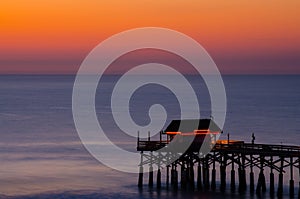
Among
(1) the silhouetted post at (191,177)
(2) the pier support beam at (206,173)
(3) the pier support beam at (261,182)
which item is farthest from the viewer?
(1) the silhouetted post at (191,177)

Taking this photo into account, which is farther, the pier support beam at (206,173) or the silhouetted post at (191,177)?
the silhouetted post at (191,177)

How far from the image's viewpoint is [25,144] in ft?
316

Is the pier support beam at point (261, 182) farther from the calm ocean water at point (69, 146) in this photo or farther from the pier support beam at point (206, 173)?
the pier support beam at point (206, 173)

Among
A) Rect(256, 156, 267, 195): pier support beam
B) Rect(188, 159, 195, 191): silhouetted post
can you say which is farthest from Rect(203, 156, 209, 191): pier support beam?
Rect(256, 156, 267, 195): pier support beam

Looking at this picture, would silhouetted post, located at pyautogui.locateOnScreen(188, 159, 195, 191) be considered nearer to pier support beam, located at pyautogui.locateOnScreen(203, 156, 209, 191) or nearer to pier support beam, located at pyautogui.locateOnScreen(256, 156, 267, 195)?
pier support beam, located at pyautogui.locateOnScreen(203, 156, 209, 191)

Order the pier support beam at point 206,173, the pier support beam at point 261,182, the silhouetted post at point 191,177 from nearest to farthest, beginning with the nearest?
the pier support beam at point 261,182
the pier support beam at point 206,173
the silhouetted post at point 191,177

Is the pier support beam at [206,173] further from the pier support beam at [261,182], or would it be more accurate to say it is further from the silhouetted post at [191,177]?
the pier support beam at [261,182]

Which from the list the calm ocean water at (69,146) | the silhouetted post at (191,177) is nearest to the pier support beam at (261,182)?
the calm ocean water at (69,146)

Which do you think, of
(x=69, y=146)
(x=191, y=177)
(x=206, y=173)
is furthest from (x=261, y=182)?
(x=69, y=146)

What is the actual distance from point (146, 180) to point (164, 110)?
10198 cm

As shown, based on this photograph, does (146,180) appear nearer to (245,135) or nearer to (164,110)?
(245,135)

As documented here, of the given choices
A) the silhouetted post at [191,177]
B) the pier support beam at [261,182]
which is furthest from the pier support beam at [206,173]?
the pier support beam at [261,182]

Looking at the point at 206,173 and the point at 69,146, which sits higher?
the point at 69,146

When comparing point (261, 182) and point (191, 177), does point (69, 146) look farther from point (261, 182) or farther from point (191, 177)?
point (261, 182)
